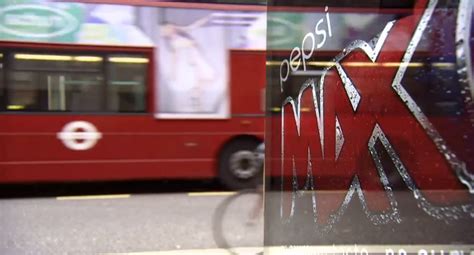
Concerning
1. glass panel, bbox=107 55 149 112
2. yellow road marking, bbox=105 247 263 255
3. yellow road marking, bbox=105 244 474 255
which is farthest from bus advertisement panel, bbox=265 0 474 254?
glass panel, bbox=107 55 149 112

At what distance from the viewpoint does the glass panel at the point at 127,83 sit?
941 cm

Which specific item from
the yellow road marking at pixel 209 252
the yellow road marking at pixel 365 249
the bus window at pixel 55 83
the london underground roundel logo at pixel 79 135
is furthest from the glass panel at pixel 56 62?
the yellow road marking at pixel 365 249

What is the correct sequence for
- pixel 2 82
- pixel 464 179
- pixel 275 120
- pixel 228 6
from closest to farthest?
pixel 464 179
pixel 275 120
pixel 2 82
pixel 228 6

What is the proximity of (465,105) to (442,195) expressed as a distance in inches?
12.1

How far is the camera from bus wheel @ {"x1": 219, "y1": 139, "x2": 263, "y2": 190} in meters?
9.74

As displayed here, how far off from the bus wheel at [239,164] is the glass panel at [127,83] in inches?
61.6

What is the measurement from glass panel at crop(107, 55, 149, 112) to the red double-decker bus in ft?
0.05

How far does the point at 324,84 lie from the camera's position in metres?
2.87

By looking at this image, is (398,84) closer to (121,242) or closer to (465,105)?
(465,105)

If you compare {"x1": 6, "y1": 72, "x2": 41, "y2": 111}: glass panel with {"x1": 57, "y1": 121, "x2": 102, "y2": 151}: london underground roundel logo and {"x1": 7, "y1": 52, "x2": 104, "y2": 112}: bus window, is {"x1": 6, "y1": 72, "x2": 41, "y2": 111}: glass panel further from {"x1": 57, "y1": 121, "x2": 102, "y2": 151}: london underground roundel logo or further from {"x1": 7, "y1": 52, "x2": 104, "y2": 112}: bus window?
{"x1": 57, "y1": 121, "x2": 102, "y2": 151}: london underground roundel logo

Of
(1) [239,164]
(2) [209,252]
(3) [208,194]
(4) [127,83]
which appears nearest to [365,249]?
(2) [209,252]

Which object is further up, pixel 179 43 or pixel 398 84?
pixel 179 43

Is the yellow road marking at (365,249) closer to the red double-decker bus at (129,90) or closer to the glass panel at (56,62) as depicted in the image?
the red double-decker bus at (129,90)

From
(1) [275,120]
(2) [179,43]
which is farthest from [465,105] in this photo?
(2) [179,43]
